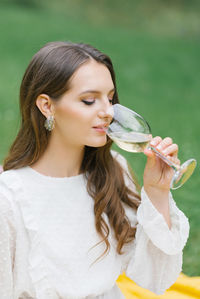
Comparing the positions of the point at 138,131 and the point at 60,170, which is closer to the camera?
the point at 138,131

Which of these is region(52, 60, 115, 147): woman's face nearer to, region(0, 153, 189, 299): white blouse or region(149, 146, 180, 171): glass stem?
region(149, 146, 180, 171): glass stem

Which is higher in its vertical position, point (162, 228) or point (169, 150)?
point (169, 150)

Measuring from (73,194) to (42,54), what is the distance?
911mm

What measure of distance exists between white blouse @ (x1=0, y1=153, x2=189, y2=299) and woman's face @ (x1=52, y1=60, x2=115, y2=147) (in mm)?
433

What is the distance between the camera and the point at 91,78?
2859 millimetres

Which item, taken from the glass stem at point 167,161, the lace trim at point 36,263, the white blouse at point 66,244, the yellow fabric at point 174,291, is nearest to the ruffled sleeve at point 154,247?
the white blouse at point 66,244

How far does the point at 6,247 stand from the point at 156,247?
950 mm

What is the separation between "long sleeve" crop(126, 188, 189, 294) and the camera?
2.93 meters

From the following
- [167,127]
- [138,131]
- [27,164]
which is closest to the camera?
[138,131]

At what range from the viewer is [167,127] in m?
11.3

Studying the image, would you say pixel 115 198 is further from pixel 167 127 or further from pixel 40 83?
pixel 167 127

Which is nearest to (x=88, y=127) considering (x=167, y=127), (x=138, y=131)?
(x=138, y=131)

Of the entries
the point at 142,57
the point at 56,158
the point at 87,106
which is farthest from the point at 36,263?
the point at 142,57

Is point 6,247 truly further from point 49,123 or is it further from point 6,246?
point 49,123
